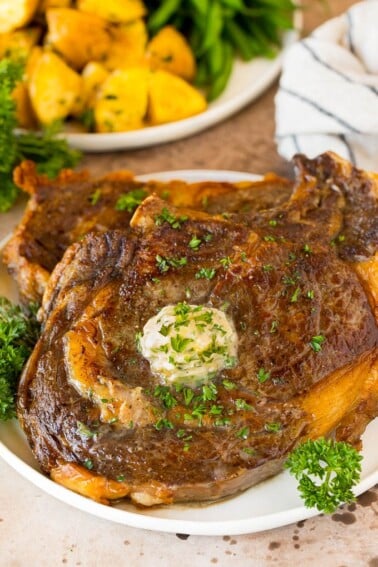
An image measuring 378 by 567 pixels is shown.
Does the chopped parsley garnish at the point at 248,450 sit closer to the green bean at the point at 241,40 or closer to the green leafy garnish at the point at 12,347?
the green leafy garnish at the point at 12,347

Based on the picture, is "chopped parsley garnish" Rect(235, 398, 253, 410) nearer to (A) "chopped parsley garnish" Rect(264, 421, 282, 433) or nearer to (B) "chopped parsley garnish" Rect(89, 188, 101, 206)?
(A) "chopped parsley garnish" Rect(264, 421, 282, 433)

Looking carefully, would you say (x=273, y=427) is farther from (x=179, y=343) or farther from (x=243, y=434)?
(x=179, y=343)

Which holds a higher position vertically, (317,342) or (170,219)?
(170,219)

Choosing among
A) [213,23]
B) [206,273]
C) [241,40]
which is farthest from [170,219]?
[241,40]

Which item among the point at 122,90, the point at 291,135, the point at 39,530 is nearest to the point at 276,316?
the point at 39,530

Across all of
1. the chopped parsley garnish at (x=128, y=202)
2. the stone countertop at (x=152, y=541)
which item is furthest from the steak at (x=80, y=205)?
the stone countertop at (x=152, y=541)
